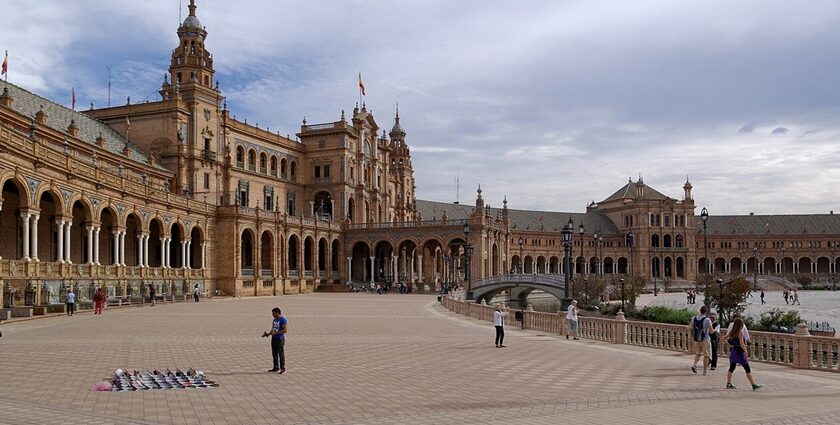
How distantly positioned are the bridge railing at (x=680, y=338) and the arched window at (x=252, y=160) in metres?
51.3

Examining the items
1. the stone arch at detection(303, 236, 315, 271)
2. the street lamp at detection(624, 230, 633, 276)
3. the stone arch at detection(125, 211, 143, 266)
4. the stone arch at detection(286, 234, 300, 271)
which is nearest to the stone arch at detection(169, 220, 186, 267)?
the stone arch at detection(125, 211, 143, 266)

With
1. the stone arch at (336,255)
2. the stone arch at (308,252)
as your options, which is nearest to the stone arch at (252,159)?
the stone arch at (308,252)

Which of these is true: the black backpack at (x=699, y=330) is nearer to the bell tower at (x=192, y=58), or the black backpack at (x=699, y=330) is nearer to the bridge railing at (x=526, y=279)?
the bridge railing at (x=526, y=279)

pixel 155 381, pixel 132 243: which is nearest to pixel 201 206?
pixel 132 243

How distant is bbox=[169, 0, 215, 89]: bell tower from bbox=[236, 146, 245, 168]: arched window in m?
7.54

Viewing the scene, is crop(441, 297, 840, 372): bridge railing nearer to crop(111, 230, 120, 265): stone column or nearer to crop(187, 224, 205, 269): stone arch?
crop(111, 230, 120, 265): stone column

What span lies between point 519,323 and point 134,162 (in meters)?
37.4

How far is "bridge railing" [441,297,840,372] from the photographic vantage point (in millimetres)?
18594

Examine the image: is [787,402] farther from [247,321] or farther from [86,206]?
[86,206]

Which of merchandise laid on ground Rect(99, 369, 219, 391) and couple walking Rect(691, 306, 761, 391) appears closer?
merchandise laid on ground Rect(99, 369, 219, 391)

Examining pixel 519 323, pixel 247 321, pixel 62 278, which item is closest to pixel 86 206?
pixel 62 278

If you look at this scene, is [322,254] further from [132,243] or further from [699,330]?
[699,330]

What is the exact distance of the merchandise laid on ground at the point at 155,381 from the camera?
14.0 meters

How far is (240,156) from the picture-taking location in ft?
258
